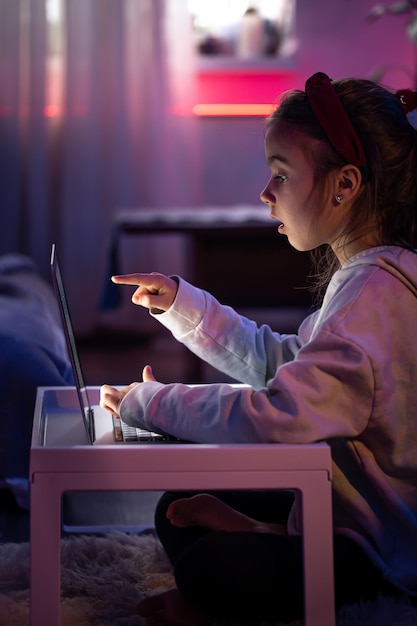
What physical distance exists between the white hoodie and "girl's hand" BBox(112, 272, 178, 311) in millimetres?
220

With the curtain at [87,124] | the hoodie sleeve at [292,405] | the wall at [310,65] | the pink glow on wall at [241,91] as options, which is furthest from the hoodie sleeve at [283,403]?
the pink glow on wall at [241,91]

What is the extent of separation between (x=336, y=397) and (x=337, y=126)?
1.13 ft

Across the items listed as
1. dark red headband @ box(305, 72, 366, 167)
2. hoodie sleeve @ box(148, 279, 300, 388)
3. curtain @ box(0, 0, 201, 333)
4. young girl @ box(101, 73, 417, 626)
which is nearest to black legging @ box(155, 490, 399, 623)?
young girl @ box(101, 73, 417, 626)

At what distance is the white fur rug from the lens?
108 cm

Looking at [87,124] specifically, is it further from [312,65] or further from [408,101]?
[408,101]

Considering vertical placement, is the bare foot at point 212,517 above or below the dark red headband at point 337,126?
below

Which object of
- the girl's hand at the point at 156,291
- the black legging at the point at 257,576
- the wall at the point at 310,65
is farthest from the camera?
the wall at the point at 310,65

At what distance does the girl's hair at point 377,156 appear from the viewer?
1137mm

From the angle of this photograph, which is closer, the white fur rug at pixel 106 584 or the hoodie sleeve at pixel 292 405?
the hoodie sleeve at pixel 292 405

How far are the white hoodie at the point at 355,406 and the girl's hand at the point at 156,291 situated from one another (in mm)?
220

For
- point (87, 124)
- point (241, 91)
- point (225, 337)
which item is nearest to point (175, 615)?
point (225, 337)

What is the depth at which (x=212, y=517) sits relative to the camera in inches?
46.7

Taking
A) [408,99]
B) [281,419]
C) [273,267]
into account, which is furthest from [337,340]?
[273,267]

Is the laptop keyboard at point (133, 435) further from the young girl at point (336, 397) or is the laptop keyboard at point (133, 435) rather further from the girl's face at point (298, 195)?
the girl's face at point (298, 195)
